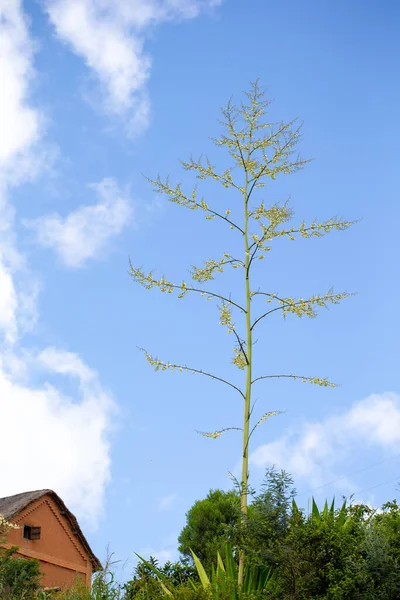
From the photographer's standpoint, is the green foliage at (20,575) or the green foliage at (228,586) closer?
the green foliage at (228,586)

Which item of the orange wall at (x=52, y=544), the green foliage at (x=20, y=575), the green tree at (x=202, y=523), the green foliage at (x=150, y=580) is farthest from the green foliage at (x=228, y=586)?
the green tree at (x=202, y=523)

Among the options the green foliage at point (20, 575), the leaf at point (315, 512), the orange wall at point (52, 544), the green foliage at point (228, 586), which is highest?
the orange wall at point (52, 544)

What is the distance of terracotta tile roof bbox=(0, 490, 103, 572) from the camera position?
90.9 ft

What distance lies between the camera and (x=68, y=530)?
30.0 meters

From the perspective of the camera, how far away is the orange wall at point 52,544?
2778cm

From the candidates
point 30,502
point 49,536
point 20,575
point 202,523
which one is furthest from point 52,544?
point 20,575

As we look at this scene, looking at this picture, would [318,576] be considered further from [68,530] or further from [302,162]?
[68,530]

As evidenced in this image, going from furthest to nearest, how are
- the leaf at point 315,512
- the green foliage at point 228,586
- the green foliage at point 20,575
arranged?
the green foliage at point 20,575, the leaf at point 315,512, the green foliage at point 228,586

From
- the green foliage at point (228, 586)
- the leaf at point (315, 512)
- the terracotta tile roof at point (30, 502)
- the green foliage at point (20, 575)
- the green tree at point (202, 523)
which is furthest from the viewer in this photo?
the green tree at point (202, 523)

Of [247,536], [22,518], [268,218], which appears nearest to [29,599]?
[247,536]

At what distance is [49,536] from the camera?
2895cm

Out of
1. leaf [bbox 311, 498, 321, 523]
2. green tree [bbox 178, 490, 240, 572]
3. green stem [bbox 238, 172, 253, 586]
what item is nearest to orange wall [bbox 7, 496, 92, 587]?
green tree [bbox 178, 490, 240, 572]

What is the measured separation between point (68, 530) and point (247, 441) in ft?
73.4

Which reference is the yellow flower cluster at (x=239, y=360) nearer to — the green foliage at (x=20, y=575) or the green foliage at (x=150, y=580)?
the green foliage at (x=150, y=580)
